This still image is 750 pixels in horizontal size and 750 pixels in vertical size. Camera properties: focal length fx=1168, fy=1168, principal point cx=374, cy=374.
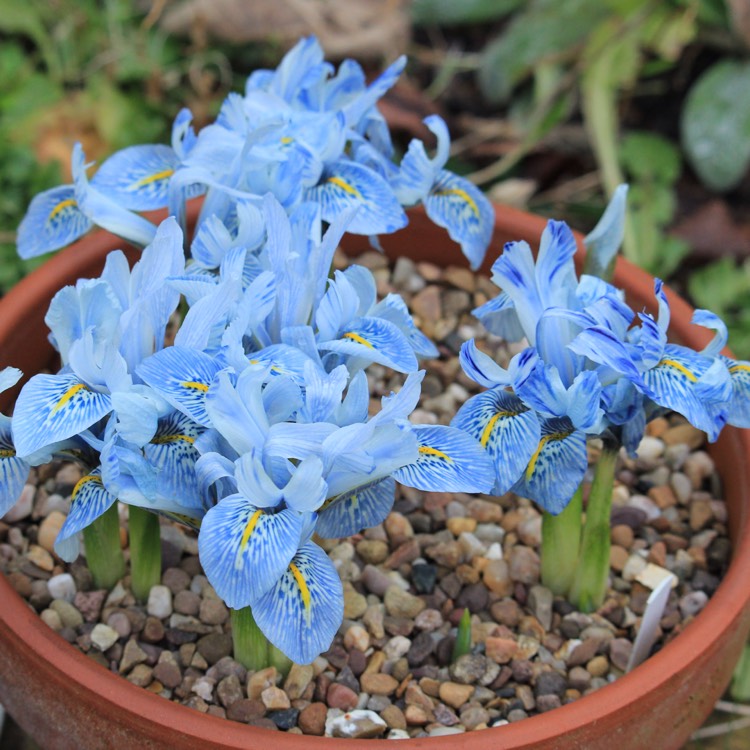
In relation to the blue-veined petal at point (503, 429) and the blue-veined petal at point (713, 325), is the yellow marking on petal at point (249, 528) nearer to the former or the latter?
the blue-veined petal at point (503, 429)

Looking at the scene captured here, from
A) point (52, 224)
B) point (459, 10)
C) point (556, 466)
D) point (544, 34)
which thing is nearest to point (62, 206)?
point (52, 224)

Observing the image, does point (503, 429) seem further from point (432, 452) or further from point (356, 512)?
point (356, 512)

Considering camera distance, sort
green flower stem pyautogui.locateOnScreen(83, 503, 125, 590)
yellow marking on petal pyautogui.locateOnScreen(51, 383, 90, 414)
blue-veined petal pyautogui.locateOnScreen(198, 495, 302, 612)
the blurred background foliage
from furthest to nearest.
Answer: the blurred background foliage → green flower stem pyautogui.locateOnScreen(83, 503, 125, 590) → yellow marking on petal pyautogui.locateOnScreen(51, 383, 90, 414) → blue-veined petal pyautogui.locateOnScreen(198, 495, 302, 612)

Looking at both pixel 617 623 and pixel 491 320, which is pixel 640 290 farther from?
pixel 617 623

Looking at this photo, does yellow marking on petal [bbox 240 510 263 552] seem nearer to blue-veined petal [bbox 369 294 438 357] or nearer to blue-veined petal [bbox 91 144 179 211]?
blue-veined petal [bbox 369 294 438 357]

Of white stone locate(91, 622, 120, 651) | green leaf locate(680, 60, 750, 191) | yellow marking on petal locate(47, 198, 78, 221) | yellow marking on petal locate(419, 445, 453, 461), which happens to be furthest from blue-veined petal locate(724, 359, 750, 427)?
green leaf locate(680, 60, 750, 191)
